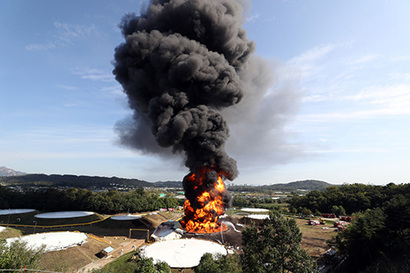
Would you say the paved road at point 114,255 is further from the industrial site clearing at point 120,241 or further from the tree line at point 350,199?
the tree line at point 350,199

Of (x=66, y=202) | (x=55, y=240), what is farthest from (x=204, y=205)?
(x=66, y=202)

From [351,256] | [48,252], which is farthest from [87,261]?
[351,256]

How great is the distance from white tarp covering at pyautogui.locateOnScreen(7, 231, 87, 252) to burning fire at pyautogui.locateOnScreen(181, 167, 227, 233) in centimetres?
2060

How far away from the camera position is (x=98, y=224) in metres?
63.8

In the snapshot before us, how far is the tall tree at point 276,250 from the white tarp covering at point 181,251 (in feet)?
40.2

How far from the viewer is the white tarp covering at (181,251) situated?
2938 cm

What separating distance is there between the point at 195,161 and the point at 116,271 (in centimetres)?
2202

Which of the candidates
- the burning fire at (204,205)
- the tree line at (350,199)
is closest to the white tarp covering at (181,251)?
the burning fire at (204,205)

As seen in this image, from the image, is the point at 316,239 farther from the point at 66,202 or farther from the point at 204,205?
the point at 66,202

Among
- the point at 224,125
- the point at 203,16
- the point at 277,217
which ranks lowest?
the point at 277,217

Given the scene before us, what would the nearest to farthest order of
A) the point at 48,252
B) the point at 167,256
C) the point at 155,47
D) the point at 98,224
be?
the point at 167,256 < the point at 48,252 < the point at 155,47 < the point at 98,224

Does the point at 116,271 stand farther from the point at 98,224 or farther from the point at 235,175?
the point at 98,224

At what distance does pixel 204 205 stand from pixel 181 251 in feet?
42.9

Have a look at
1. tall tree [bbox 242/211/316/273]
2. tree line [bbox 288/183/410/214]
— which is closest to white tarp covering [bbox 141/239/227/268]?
tall tree [bbox 242/211/316/273]
